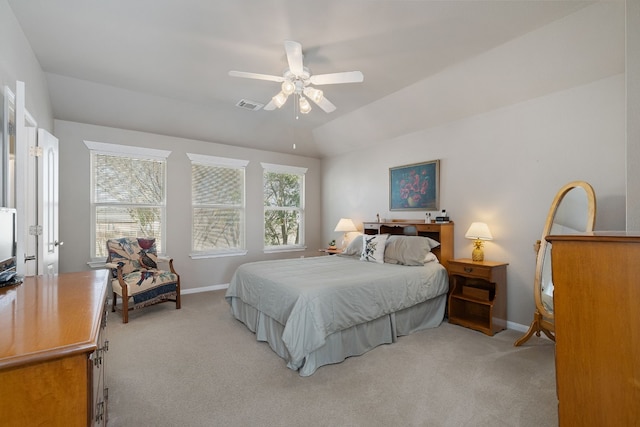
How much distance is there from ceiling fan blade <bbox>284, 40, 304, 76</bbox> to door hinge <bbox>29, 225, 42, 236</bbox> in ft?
8.40

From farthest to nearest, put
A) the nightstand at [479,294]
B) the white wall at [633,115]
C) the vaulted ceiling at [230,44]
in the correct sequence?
the nightstand at [479,294] < the vaulted ceiling at [230,44] < the white wall at [633,115]

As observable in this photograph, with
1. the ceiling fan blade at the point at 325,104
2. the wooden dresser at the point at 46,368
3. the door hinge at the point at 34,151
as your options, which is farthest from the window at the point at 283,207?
the wooden dresser at the point at 46,368

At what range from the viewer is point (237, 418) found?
1875 millimetres

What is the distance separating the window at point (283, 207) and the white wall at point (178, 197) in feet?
0.48

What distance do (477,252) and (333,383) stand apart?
7.80 feet

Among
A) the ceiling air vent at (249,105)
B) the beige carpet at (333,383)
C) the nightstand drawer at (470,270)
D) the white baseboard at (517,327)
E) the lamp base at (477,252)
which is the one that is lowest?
the beige carpet at (333,383)

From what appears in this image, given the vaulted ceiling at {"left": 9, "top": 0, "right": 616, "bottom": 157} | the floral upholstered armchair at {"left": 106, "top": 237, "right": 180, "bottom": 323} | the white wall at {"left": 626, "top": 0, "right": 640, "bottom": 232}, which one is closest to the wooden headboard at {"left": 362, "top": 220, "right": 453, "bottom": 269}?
the vaulted ceiling at {"left": 9, "top": 0, "right": 616, "bottom": 157}

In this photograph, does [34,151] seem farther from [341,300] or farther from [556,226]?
[556,226]

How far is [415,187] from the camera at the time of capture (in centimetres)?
446

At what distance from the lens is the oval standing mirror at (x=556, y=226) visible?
2674 mm

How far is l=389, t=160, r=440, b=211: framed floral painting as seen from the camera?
4.21 meters

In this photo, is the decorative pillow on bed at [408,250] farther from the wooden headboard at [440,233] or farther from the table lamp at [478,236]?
the table lamp at [478,236]

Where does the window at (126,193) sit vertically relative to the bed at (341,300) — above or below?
above

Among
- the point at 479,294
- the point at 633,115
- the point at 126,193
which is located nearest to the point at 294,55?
the point at 633,115
